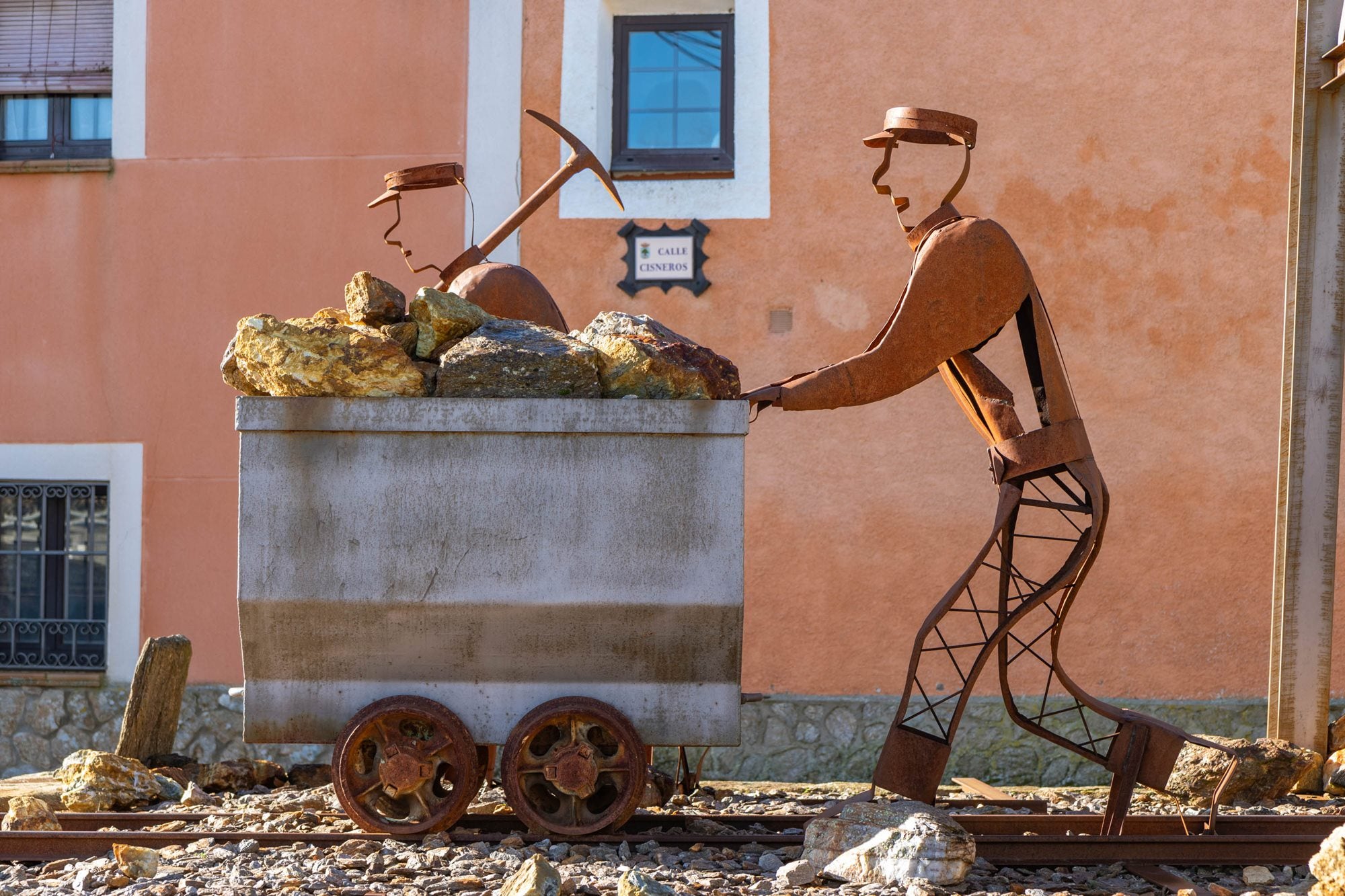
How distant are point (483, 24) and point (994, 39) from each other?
10.3 ft

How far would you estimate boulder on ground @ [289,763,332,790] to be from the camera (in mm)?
6156

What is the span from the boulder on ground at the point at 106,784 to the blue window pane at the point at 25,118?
5.14 m

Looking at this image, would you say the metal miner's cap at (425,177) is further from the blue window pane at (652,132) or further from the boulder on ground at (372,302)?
the blue window pane at (652,132)

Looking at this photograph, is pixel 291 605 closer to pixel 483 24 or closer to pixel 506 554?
pixel 506 554

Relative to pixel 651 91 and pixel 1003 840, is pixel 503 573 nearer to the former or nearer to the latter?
pixel 1003 840

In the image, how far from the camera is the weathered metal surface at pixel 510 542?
4.30m

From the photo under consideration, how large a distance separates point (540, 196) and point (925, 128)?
1.75 m

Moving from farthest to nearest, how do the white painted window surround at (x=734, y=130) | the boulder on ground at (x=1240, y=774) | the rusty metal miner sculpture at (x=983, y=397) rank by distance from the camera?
the white painted window surround at (x=734, y=130)
the boulder on ground at (x=1240, y=774)
the rusty metal miner sculpture at (x=983, y=397)

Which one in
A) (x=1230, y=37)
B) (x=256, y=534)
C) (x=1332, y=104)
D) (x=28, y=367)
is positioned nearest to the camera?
(x=256, y=534)

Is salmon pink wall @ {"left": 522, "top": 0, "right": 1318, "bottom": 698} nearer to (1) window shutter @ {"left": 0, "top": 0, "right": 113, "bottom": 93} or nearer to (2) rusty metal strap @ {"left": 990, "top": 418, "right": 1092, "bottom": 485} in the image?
(1) window shutter @ {"left": 0, "top": 0, "right": 113, "bottom": 93}

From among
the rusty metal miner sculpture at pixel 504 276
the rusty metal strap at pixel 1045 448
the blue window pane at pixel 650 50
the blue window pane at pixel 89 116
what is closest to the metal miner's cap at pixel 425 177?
the rusty metal miner sculpture at pixel 504 276

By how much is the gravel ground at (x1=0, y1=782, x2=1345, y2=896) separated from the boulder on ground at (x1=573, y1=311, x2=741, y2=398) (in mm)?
1465

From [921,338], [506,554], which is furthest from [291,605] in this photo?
[921,338]

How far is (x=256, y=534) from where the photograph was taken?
4316mm
